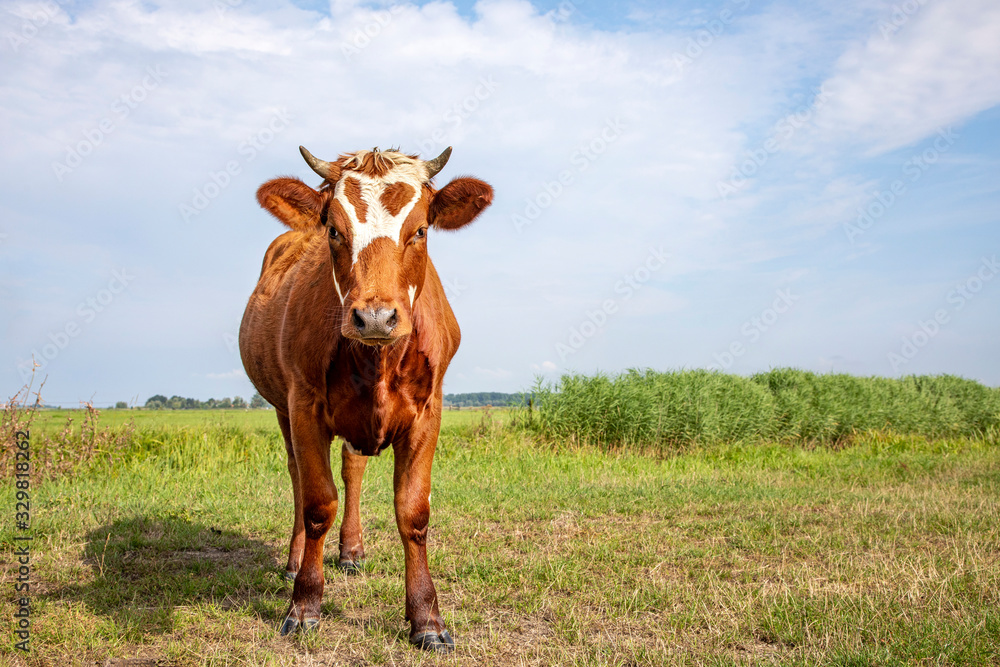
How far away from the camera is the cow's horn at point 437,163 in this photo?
407cm

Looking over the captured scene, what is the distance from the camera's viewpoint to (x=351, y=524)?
18.0 ft

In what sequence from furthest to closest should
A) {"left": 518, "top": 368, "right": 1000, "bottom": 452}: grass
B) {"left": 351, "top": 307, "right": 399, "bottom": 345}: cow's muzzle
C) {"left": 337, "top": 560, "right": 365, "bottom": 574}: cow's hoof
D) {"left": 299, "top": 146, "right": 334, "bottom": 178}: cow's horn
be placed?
{"left": 518, "top": 368, "right": 1000, "bottom": 452}: grass, {"left": 337, "top": 560, "right": 365, "bottom": 574}: cow's hoof, {"left": 299, "top": 146, "right": 334, "bottom": 178}: cow's horn, {"left": 351, "top": 307, "right": 399, "bottom": 345}: cow's muzzle

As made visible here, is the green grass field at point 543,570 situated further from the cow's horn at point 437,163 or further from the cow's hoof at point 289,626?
the cow's horn at point 437,163

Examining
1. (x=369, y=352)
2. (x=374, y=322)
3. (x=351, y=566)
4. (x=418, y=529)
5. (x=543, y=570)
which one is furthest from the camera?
(x=351, y=566)

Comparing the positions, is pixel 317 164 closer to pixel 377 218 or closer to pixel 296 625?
pixel 377 218

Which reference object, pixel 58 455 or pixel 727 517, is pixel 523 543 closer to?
pixel 727 517

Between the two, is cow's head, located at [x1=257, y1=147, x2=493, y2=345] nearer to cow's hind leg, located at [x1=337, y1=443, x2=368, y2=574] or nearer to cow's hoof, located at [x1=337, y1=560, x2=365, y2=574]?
cow's hind leg, located at [x1=337, y1=443, x2=368, y2=574]

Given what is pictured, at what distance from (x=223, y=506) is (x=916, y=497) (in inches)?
321

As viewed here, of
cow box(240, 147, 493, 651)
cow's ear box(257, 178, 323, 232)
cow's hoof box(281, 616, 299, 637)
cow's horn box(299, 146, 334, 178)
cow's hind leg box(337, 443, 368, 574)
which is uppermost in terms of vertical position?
cow's horn box(299, 146, 334, 178)

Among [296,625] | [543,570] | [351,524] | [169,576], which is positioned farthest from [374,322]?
[169,576]

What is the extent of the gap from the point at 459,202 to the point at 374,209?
2.32 ft

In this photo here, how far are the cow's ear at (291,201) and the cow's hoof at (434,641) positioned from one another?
8.38 ft

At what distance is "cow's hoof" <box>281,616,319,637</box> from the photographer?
3994 mm

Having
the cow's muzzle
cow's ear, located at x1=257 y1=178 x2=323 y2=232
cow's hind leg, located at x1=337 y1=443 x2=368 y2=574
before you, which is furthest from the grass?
the cow's muzzle
